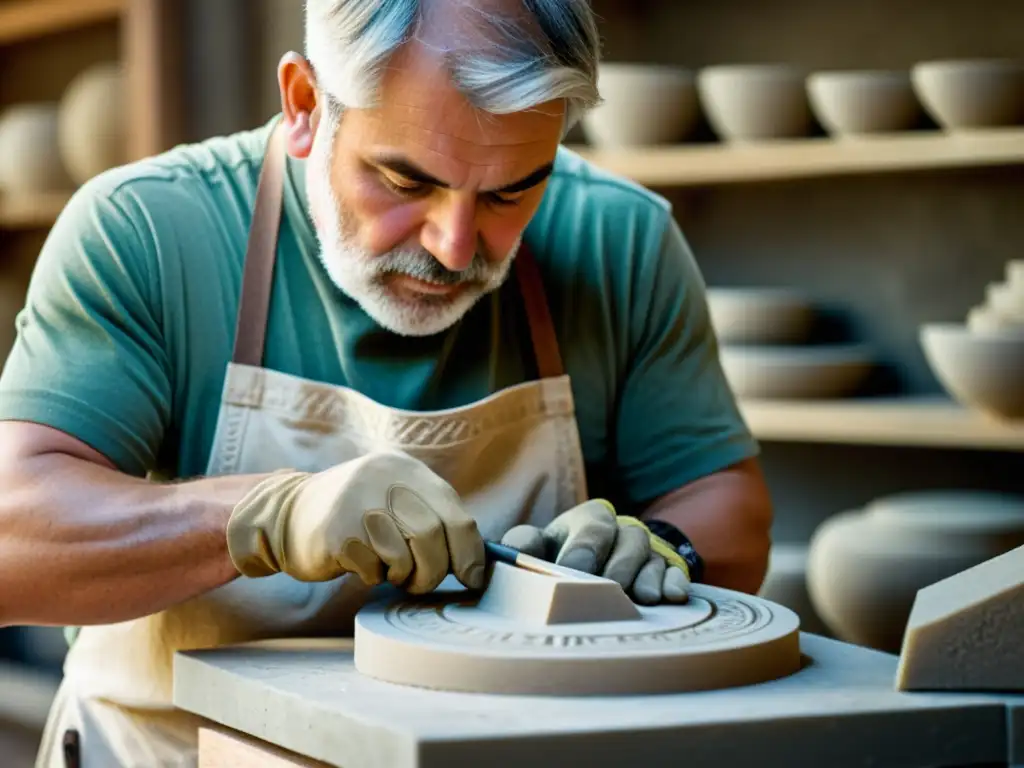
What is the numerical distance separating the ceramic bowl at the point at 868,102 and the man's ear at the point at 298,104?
1508mm

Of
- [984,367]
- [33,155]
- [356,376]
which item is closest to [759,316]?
[984,367]

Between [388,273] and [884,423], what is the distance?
5.26 feet

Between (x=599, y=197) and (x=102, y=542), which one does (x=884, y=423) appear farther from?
(x=102, y=542)

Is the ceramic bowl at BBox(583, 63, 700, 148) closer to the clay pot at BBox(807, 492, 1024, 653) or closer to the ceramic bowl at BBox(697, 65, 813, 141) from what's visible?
the ceramic bowl at BBox(697, 65, 813, 141)

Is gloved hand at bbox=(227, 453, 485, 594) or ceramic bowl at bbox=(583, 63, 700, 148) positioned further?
ceramic bowl at bbox=(583, 63, 700, 148)

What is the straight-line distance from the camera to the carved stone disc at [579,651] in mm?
1442

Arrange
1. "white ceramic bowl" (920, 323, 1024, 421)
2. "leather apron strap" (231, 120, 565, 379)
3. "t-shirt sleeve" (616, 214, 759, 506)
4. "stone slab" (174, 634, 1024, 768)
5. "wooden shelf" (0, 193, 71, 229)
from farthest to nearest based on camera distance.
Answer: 1. "wooden shelf" (0, 193, 71, 229)
2. "white ceramic bowl" (920, 323, 1024, 421)
3. "t-shirt sleeve" (616, 214, 759, 506)
4. "leather apron strap" (231, 120, 565, 379)
5. "stone slab" (174, 634, 1024, 768)

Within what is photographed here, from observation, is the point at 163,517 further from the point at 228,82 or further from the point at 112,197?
the point at 228,82

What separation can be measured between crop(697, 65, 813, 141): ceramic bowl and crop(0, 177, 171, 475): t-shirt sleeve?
1680 millimetres

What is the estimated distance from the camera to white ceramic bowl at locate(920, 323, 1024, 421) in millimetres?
2926

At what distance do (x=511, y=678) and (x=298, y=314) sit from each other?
0.73 meters

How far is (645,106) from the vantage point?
3.48 meters

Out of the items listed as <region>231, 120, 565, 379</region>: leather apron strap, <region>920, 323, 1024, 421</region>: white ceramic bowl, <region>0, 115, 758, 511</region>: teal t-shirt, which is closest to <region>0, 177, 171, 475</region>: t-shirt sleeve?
<region>0, 115, 758, 511</region>: teal t-shirt

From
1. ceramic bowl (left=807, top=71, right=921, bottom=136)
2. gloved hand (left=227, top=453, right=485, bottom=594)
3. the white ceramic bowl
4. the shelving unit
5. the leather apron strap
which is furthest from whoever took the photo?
the shelving unit
